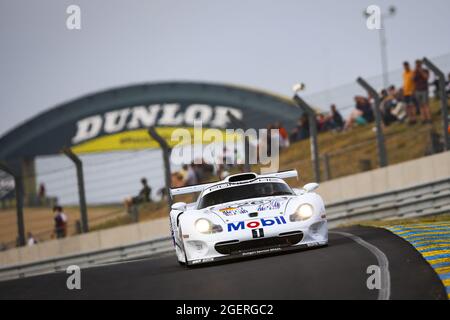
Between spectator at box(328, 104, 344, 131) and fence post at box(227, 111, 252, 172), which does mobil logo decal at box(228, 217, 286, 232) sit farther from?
spectator at box(328, 104, 344, 131)

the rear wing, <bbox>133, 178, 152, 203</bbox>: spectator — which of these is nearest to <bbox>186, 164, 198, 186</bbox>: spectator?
<bbox>133, 178, 152, 203</bbox>: spectator

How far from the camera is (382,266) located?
882 centimetres

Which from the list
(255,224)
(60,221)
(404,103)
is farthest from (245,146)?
(255,224)

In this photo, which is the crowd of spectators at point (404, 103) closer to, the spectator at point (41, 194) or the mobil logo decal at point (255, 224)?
the spectator at point (41, 194)

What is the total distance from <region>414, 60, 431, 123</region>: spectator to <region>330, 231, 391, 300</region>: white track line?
6236 millimetres

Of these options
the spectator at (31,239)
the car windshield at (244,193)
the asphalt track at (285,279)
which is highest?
the car windshield at (244,193)

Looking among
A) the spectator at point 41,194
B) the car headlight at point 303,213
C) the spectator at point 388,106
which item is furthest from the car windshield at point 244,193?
the spectator at point 41,194

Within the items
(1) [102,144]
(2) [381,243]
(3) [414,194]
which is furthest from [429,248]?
(1) [102,144]

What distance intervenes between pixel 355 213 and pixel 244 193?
6.23 m

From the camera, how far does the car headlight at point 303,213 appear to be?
10859 mm

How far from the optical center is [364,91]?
1916cm

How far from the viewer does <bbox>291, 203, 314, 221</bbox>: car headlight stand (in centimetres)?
1086

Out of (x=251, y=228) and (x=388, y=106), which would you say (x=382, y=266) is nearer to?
(x=251, y=228)

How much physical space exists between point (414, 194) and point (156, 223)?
17.3ft
